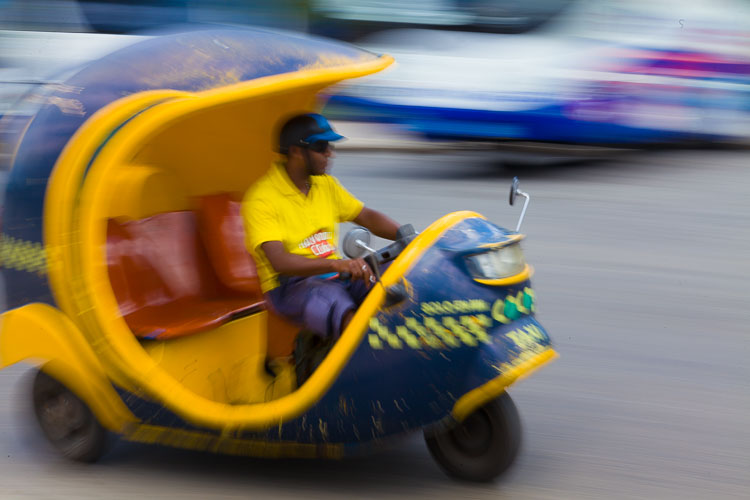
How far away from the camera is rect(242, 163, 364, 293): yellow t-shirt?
3672 mm

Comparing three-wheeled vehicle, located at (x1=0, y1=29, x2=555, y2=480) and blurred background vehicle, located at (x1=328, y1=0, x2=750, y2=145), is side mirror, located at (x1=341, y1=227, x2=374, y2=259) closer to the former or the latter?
three-wheeled vehicle, located at (x1=0, y1=29, x2=555, y2=480)

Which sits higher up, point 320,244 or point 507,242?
point 507,242

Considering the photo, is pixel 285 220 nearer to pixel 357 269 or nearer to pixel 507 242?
pixel 357 269

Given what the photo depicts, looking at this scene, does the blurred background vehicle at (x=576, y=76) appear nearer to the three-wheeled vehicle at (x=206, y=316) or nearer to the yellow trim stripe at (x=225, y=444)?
the three-wheeled vehicle at (x=206, y=316)

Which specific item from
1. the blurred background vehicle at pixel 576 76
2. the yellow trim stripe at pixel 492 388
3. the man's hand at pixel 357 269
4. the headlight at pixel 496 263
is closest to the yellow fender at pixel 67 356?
the man's hand at pixel 357 269

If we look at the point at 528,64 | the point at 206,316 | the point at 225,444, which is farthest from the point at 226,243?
the point at 528,64

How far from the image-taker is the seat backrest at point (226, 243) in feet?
14.4

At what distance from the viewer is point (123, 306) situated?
397 centimetres

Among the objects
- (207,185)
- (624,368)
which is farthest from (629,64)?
(207,185)

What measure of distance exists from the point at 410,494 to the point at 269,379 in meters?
0.76

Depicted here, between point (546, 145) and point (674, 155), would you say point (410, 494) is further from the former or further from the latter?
point (674, 155)

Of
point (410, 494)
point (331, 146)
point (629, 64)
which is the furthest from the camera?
point (629, 64)

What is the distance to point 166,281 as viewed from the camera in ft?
13.9

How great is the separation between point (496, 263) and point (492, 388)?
0.39 metres
